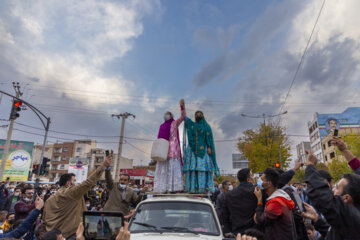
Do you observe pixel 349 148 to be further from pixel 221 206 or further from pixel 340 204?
pixel 340 204

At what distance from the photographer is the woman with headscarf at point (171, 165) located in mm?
5398

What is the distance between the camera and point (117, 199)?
5621mm

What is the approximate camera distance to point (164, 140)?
5.55 meters

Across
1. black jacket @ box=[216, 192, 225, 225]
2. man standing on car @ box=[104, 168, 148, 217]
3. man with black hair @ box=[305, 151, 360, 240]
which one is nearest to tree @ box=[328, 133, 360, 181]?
black jacket @ box=[216, 192, 225, 225]

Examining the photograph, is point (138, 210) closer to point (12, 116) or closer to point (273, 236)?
point (273, 236)

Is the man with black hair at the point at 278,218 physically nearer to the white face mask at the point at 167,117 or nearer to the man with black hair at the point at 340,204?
the man with black hair at the point at 340,204

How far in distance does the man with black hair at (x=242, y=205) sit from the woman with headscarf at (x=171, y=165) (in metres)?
1.40

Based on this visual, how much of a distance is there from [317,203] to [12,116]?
17.4 metres

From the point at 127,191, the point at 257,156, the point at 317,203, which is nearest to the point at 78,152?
the point at 257,156

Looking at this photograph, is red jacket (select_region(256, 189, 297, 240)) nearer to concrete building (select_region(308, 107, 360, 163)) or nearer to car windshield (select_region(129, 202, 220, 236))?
car windshield (select_region(129, 202, 220, 236))

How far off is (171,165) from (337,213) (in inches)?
149

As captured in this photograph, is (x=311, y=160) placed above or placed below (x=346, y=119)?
below

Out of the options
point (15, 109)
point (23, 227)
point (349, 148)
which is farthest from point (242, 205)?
point (349, 148)

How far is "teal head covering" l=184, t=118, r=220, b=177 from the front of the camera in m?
5.76
